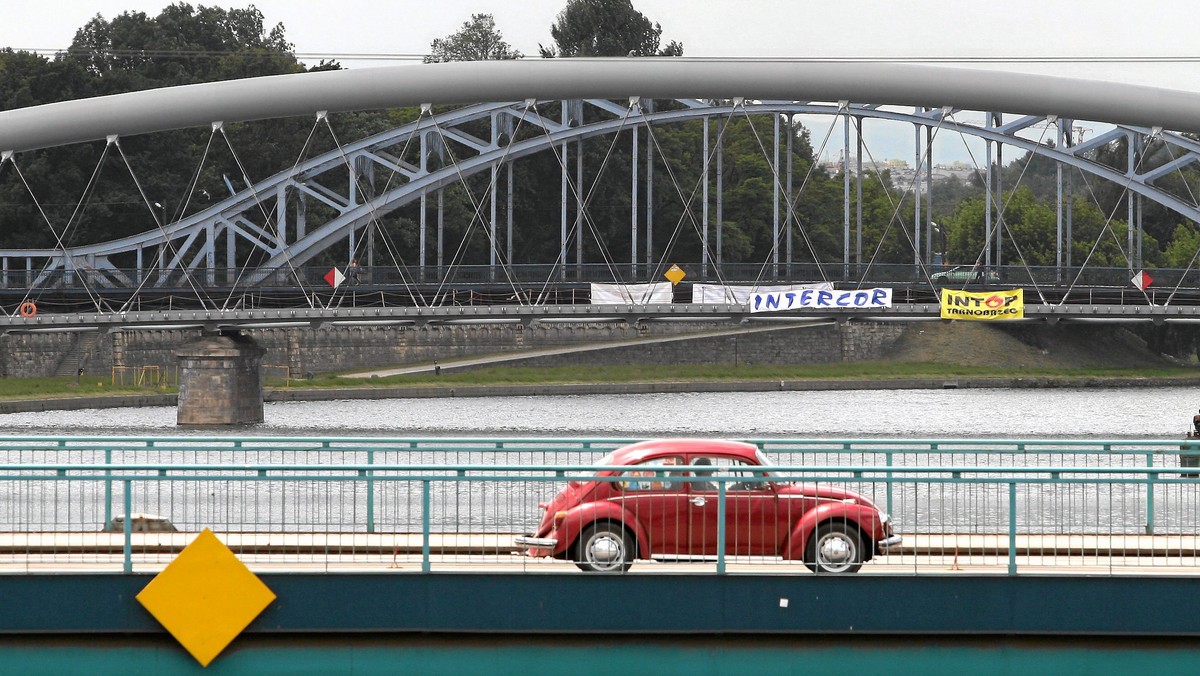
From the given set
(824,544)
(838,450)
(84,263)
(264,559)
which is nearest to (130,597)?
(264,559)

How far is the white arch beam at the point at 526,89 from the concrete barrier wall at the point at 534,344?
23.6 meters

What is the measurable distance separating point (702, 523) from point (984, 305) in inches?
1515

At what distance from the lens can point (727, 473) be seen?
13898 mm

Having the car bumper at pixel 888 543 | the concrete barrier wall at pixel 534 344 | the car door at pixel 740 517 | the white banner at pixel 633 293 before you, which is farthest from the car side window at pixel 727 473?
the concrete barrier wall at pixel 534 344

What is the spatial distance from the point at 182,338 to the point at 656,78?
33006 mm

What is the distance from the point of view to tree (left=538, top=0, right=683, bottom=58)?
89.1 meters

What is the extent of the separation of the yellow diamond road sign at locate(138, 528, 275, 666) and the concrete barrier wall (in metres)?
63.1

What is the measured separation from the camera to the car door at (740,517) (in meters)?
12.5

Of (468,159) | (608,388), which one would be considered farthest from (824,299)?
(608,388)

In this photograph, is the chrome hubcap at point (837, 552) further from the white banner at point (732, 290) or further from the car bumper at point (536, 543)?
the white banner at point (732, 290)

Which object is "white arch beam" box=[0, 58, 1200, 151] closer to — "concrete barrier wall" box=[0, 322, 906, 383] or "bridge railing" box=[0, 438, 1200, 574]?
"concrete barrier wall" box=[0, 322, 906, 383]

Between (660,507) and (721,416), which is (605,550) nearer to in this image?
(660,507)

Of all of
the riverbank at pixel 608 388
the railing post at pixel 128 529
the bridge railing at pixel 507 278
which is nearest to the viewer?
the railing post at pixel 128 529

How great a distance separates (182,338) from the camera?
7531 centimetres
